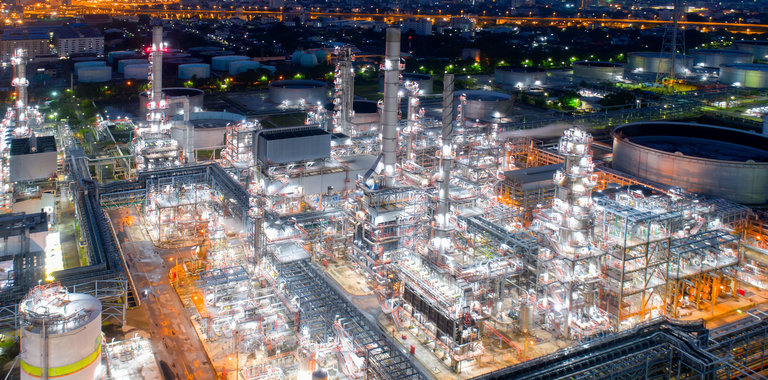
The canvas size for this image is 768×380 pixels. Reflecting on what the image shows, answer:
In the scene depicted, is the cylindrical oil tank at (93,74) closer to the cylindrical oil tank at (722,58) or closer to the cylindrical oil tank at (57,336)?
Answer: the cylindrical oil tank at (57,336)

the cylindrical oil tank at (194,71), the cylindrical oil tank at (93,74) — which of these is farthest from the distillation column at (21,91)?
the cylindrical oil tank at (194,71)

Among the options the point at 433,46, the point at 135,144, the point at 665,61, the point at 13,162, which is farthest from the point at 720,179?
the point at 433,46

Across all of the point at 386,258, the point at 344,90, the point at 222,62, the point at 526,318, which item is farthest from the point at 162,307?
the point at 222,62

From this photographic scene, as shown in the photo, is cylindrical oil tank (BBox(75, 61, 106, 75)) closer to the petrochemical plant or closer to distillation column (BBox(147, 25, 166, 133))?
Answer: the petrochemical plant

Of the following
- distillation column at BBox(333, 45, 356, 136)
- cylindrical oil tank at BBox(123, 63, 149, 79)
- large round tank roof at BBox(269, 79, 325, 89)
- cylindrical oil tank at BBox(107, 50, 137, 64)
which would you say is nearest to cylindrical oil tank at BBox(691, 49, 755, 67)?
large round tank roof at BBox(269, 79, 325, 89)

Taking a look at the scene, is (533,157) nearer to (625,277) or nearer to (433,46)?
(625,277)
